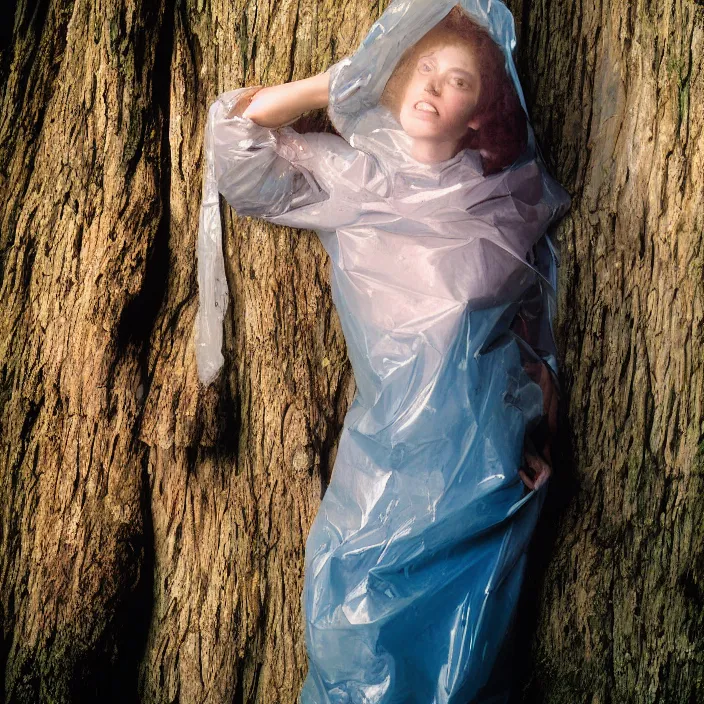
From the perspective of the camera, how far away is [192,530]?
1716mm

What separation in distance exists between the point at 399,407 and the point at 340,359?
0.89 ft

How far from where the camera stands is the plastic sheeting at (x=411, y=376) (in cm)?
143

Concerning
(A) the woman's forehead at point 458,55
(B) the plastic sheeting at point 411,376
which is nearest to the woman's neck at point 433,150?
(B) the plastic sheeting at point 411,376

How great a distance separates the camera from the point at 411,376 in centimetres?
147

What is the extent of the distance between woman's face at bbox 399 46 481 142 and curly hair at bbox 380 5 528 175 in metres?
0.01

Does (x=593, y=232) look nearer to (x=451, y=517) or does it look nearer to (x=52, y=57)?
(x=451, y=517)

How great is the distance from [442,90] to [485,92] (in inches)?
3.5

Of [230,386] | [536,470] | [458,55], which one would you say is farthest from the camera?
[230,386]

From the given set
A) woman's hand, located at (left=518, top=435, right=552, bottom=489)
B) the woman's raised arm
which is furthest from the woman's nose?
woman's hand, located at (left=518, top=435, right=552, bottom=489)

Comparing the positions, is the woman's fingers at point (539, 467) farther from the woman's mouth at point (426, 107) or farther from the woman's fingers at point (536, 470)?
the woman's mouth at point (426, 107)

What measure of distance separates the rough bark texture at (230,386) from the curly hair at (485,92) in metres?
0.20

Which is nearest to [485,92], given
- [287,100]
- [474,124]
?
[474,124]

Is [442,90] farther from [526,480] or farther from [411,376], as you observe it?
[526,480]

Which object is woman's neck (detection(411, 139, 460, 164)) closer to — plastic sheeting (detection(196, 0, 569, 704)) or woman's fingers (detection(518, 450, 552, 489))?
plastic sheeting (detection(196, 0, 569, 704))
